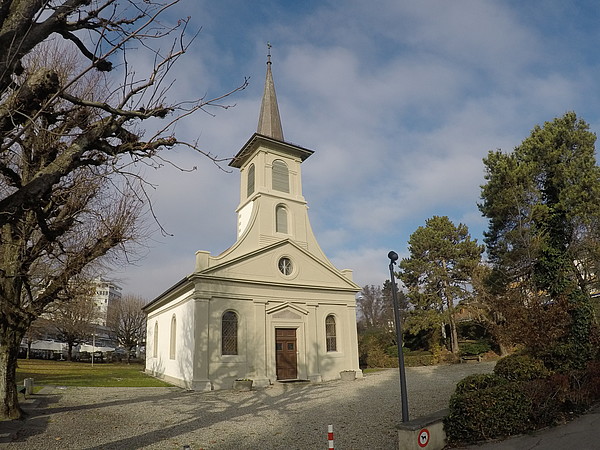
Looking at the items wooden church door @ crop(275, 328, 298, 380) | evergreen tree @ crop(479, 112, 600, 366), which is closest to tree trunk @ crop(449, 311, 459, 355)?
evergreen tree @ crop(479, 112, 600, 366)

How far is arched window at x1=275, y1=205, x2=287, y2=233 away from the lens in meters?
24.0

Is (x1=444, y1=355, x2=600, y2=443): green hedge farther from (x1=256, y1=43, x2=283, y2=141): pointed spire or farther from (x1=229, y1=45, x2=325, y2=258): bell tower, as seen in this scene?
(x1=256, y1=43, x2=283, y2=141): pointed spire

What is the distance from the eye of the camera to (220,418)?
11.8 metres

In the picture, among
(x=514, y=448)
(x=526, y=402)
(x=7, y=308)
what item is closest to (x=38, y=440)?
(x=7, y=308)

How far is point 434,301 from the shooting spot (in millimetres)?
35094

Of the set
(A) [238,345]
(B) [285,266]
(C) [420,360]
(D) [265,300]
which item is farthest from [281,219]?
(C) [420,360]

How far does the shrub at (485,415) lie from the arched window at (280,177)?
18.2 m

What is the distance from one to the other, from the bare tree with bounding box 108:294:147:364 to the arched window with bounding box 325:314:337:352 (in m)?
36.5

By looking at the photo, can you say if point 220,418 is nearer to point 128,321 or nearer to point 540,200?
point 540,200

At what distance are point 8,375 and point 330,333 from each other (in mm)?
16097

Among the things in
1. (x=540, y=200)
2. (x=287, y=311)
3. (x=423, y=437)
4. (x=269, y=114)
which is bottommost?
(x=423, y=437)

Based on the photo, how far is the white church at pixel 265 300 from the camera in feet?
63.7

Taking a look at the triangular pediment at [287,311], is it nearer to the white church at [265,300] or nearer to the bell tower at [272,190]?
the white church at [265,300]

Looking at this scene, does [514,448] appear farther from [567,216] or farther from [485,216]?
[485,216]
